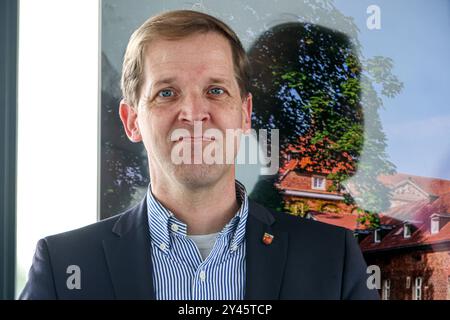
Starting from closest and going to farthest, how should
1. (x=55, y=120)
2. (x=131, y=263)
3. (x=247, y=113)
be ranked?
(x=131, y=263) → (x=247, y=113) → (x=55, y=120)

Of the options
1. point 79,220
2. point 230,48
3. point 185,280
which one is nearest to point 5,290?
point 79,220

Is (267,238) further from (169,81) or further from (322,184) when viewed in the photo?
(169,81)

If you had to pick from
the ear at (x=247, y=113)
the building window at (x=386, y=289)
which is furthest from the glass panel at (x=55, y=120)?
the building window at (x=386, y=289)

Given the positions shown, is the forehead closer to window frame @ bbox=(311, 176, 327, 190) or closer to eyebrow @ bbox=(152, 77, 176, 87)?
eyebrow @ bbox=(152, 77, 176, 87)

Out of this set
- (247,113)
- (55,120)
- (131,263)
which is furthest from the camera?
(55,120)

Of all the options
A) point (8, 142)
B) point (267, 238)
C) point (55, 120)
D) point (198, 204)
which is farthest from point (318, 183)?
point (8, 142)

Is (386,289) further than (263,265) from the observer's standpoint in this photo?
Yes

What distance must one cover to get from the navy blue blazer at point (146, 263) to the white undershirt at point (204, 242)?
12cm

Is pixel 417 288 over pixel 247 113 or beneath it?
beneath

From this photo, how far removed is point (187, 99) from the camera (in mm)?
2021

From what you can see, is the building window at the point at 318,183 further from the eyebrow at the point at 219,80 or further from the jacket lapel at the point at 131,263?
the jacket lapel at the point at 131,263

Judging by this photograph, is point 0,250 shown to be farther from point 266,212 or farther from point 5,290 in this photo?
point 266,212

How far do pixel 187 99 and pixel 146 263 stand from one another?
54cm

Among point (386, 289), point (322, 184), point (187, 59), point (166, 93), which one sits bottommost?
point (386, 289)
